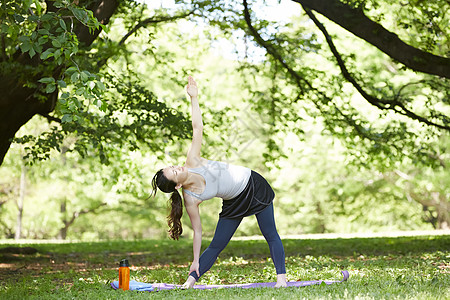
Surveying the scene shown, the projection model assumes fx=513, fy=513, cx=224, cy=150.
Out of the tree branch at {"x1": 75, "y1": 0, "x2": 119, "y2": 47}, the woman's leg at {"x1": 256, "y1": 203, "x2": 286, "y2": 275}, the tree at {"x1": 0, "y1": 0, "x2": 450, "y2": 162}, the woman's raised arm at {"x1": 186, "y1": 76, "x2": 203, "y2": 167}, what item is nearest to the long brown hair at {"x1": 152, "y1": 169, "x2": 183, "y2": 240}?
the woman's raised arm at {"x1": 186, "y1": 76, "x2": 203, "y2": 167}

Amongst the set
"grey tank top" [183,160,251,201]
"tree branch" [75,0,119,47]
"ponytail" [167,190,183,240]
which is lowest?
"ponytail" [167,190,183,240]

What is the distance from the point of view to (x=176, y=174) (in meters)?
5.26

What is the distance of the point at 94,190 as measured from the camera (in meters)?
24.7

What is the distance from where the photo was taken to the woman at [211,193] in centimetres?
529

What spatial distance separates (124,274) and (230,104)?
39.5 feet

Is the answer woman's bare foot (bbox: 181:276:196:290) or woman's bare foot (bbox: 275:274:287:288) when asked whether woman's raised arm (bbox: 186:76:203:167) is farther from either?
woman's bare foot (bbox: 275:274:287:288)

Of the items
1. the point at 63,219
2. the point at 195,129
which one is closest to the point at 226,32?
the point at 195,129

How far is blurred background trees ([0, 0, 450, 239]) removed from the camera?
29.7 ft

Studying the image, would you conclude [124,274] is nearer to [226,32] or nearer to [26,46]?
[26,46]

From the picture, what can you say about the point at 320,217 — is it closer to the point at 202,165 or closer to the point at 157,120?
the point at 157,120

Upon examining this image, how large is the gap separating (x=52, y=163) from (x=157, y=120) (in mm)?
13769

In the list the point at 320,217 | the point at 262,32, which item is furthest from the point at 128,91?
the point at 320,217

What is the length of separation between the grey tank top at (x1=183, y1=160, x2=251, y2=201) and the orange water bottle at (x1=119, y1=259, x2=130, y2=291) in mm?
1065

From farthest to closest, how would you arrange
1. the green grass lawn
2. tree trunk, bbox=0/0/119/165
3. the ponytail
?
tree trunk, bbox=0/0/119/165
the ponytail
the green grass lawn
